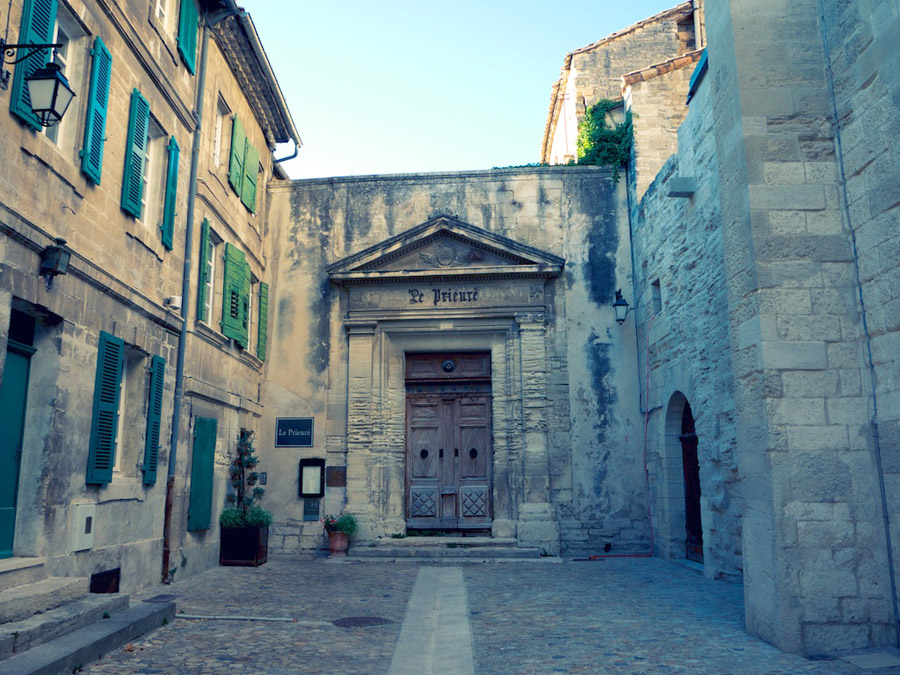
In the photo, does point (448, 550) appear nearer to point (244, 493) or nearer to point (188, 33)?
point (244, 493)

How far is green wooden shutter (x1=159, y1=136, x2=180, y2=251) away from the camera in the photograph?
27.9 ft

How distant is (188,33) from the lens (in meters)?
9.19

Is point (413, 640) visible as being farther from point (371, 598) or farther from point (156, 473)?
point (156, 473)

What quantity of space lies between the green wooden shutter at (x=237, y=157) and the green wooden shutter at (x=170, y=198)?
2251 millimetres

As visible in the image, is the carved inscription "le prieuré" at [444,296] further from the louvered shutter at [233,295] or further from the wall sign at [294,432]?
the louvered shutter at [233,295]

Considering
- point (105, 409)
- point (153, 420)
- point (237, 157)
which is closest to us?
point (105, 409)

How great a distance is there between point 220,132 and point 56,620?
7.65 metres

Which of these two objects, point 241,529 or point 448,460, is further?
point 448,460

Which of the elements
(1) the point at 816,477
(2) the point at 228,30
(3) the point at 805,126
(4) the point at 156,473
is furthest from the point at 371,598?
(2) the point at 228,30

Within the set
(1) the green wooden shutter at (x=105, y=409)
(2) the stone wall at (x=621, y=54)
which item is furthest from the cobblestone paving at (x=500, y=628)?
(2) the stone wall at (x=621, y=54)

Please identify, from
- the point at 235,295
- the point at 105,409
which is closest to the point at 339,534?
the point at 235,295

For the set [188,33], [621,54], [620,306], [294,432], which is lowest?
[294,432]

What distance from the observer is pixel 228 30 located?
33.9 feet

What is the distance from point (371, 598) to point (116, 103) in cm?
542
